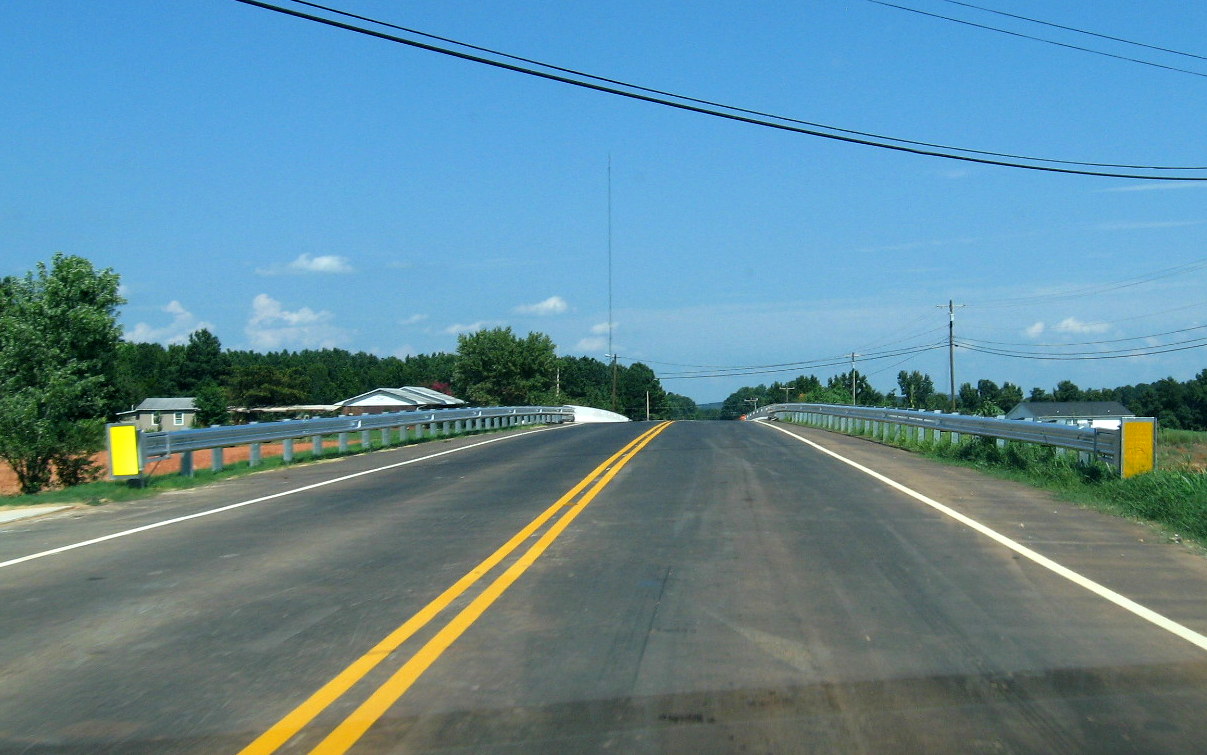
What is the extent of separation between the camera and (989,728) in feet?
17.8

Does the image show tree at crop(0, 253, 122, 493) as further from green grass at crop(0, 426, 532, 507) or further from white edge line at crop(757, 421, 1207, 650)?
white edge line at crop(757, 421, 1207, 650)

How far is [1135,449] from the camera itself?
15242 millimetres

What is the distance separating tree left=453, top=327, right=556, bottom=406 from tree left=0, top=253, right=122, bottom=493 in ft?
265

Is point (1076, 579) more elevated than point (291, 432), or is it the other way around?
point (291, 432)

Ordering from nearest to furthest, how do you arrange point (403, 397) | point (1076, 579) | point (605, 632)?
point (605, 632)
point (1076, 579)
point (403, 397)

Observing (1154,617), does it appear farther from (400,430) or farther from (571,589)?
(400,430)

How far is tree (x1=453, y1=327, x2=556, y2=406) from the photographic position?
109m

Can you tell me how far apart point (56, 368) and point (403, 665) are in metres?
22.3

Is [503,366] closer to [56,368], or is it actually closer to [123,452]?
[56,368]

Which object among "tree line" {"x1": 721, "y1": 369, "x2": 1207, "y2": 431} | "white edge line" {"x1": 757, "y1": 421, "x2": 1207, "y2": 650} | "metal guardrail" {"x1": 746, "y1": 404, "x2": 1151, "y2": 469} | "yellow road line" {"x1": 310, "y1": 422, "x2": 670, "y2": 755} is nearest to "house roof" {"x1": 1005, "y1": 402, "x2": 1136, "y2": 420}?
"tree line" {"x1": 721, "y1": 369, "x2": 1207, "y2": 431}

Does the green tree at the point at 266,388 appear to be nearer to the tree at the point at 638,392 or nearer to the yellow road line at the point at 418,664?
the yellow road line at the point at 418,664

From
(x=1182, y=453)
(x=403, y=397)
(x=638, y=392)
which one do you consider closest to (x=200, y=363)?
(x=403, y=397)

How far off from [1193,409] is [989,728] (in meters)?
60.6

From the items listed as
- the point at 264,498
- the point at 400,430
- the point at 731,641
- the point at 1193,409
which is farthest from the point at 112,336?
the point at 1193,409
